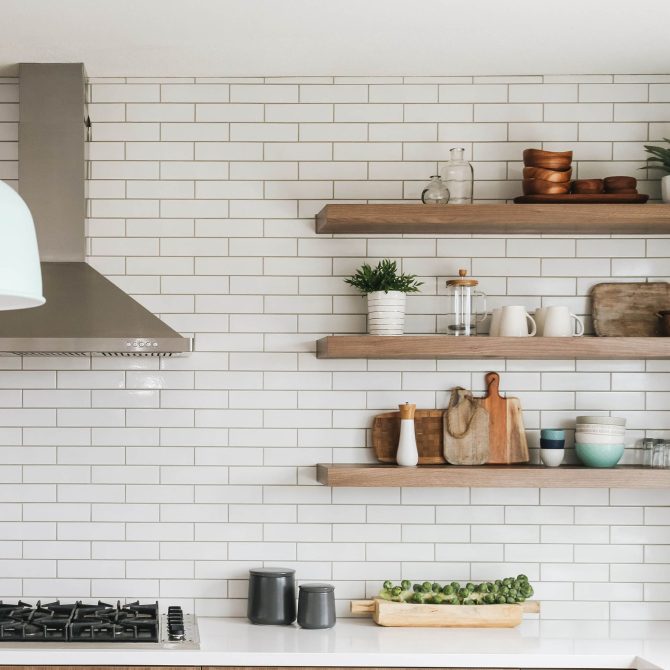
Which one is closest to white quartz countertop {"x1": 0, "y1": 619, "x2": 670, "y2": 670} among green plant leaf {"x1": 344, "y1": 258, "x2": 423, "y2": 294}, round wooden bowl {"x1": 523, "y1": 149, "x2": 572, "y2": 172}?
green plant leaf {"x1": 344, "y1": 258, "x2": 423, "y2": 294}

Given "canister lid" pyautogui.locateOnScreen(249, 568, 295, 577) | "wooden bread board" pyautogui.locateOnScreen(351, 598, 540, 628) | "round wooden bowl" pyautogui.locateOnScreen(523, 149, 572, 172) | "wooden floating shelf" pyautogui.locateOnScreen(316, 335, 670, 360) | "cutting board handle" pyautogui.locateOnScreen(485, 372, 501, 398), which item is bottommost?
"wooden bread board" pyautogui.locateOnScreen(351, 598, 540, 628)

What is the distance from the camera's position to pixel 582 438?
3.38 metres

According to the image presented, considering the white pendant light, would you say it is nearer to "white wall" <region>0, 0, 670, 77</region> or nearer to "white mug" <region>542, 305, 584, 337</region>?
"white wall" <region>0, 0, 670, 77</region>

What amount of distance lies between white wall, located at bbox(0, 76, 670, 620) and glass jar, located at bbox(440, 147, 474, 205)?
7.0 inches

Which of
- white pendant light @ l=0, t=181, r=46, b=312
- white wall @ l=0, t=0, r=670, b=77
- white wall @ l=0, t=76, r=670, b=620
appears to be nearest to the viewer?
white pendant light @ l=0, t=181, r=46, b=312

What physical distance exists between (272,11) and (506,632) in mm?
2210

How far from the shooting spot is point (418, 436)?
3486mm

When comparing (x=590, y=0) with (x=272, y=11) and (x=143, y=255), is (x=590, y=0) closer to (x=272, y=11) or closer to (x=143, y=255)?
(x=272, y=11)

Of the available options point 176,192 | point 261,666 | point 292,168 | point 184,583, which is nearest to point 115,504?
point 184,583

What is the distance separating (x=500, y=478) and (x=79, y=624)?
149 centimetres

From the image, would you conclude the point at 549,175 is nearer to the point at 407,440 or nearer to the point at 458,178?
the point at 458,178

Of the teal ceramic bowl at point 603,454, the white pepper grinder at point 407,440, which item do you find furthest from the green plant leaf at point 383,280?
the teal ceramic bowl at point 603,454

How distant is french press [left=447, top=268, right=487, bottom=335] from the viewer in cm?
338

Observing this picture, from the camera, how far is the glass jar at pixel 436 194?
3.34 m
